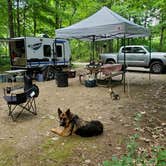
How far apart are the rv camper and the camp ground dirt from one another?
459 cm

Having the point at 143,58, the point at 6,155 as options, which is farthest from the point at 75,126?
the point at 143,58

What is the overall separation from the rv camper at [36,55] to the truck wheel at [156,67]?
17.7 feet

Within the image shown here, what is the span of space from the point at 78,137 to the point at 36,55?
865cm

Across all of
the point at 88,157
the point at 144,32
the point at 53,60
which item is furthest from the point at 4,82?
the point at 88,157

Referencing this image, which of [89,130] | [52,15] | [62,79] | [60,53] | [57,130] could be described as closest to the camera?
[89,130]

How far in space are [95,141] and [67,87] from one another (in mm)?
5609

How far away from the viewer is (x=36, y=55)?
12.4m

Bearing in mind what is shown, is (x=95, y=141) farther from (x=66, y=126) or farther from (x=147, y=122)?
(x=147, y=122)

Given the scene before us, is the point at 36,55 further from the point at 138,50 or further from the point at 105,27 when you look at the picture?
the point at 138,50

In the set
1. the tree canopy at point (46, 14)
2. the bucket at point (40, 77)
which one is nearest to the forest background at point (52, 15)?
the tree canopy at point (46, 14)

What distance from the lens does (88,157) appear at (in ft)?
12.1

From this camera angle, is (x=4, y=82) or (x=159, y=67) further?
(x=159, y=67)

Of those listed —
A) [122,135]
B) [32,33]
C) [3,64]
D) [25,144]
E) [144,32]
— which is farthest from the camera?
[32,33]

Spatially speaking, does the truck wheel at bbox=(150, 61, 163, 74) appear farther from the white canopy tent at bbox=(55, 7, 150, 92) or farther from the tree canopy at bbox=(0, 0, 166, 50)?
the white canopy tent at bbox=(55, 7, 150, 92)
